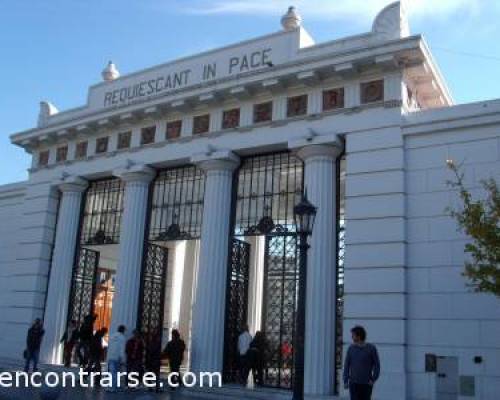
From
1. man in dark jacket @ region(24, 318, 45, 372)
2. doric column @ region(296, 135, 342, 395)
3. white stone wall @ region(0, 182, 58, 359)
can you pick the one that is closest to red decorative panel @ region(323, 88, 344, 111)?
doric column @ region(296, 135, 342, 395)

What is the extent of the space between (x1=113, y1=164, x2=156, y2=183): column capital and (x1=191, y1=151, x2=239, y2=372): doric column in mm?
1915

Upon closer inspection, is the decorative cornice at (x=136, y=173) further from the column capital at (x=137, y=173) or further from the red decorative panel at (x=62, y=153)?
the red decorative panel at (x=62, y=153)

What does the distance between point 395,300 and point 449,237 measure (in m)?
1.74

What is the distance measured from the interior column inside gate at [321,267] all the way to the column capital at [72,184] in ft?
26.0

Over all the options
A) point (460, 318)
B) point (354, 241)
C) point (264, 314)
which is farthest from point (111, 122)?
point (460, 318)

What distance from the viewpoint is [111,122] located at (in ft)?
60.8

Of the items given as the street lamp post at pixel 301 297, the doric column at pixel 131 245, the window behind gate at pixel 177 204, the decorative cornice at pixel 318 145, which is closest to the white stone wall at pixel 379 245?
the decorative cornice at pixel 318 145

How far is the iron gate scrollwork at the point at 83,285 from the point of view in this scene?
19.5 m

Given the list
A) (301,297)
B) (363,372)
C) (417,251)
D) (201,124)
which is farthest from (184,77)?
(363,372)

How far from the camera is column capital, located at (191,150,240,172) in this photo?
1616cm

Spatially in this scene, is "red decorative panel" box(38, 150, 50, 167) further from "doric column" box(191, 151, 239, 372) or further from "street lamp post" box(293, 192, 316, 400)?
"street lamp post" box(293, 192, 316, 400)

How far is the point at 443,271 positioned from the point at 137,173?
9.23m

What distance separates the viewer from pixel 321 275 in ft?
46.3

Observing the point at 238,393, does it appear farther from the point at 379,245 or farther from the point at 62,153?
the point at 62,153
